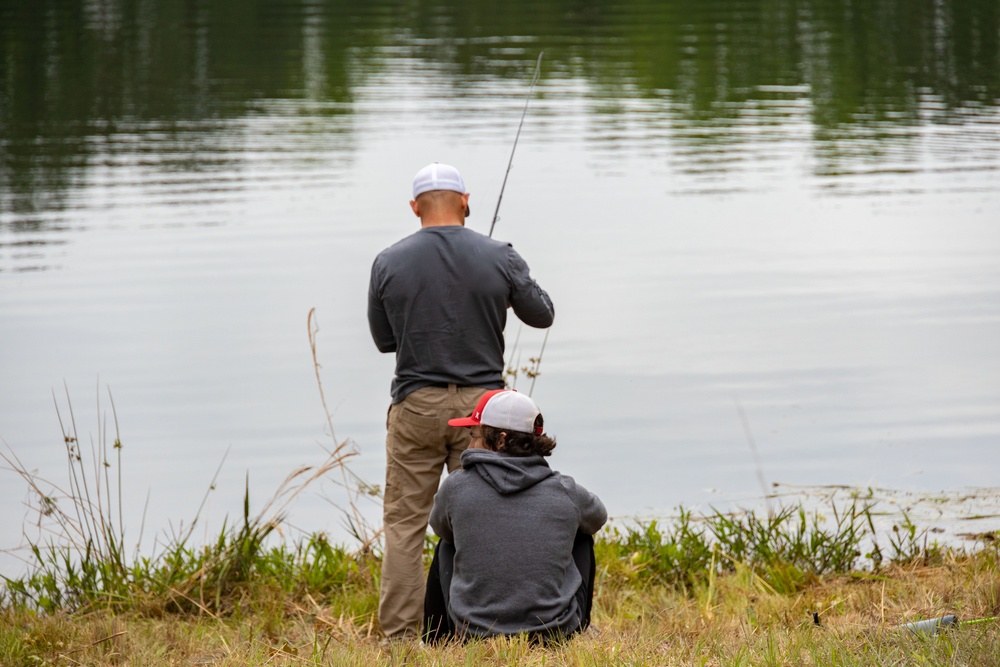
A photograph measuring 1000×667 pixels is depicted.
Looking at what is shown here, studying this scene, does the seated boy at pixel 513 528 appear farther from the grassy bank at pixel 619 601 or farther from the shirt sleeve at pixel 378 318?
the shirt sleeve at pixel 378 318

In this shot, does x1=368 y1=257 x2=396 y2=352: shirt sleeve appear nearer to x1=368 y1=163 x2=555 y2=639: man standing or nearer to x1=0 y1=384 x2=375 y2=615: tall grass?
x1=368 y1=163 x2=555 y2=639: man standing

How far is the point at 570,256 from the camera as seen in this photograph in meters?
12.2

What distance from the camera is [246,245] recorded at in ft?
42.4

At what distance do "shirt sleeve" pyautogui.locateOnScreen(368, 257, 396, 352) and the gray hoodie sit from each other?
95 cm

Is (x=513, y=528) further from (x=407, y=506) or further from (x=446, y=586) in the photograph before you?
(x=407, y=506)

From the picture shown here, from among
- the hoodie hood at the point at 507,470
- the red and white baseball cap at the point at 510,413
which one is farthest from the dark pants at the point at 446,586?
the red and white baseball cap at the point at 510,413

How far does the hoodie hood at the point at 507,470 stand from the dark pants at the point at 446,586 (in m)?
0.32

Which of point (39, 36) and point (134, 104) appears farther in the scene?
point (39, 36)

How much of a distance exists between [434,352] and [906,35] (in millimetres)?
29082

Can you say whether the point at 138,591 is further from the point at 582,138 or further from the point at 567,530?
the point at 582,138

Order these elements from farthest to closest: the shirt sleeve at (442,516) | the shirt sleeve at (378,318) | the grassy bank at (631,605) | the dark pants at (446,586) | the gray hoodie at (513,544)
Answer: the shirt sleeve at (378,318) < the dark pants at (446,586) < the shirt sleeve at (442,516) < the gray hoodie at (513,544) < the grassy bank at (631,605)

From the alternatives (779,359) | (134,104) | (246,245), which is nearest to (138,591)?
(779,359)

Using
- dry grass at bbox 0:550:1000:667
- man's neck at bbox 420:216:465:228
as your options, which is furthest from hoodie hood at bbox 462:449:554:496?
man's neck at bbox 420:216:465:228

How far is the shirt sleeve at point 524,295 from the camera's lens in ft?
14.4
